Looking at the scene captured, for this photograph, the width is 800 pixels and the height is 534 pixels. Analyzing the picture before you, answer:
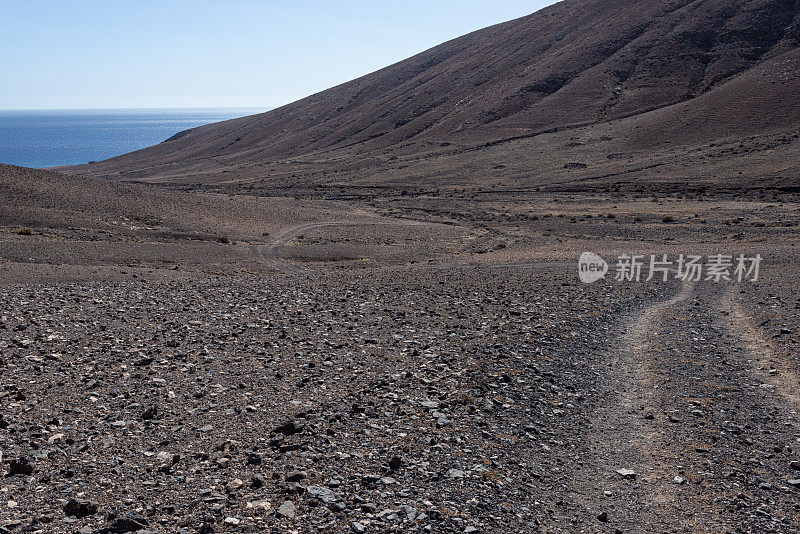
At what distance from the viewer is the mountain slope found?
302ft

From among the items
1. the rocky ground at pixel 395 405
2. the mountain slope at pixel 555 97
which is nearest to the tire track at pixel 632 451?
the rocky ground at pixel 395 405

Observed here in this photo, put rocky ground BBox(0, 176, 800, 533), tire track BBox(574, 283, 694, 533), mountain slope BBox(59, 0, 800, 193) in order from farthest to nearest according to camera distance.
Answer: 1. mountain slope BBox(59, 0, 800, 193)
2. tire track BBox(574, 283, 694, 533)
3. rocky ground BBox(0, 176, 800, 533)

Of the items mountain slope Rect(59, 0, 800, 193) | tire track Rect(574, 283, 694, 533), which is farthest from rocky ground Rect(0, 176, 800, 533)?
mountain slope Rect(59, 0, 800, 193)

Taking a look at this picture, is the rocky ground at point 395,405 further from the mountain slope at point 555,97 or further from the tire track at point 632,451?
the mountain slope at point 555,97

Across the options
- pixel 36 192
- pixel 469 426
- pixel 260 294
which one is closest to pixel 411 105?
pixel 36 192

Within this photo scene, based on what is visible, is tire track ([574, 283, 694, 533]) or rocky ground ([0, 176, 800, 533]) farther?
tire track ([574, 283, 694, 533])

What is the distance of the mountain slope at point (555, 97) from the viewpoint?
92.1m

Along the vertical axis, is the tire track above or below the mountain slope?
below

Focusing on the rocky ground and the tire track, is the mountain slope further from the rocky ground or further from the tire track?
the tire track

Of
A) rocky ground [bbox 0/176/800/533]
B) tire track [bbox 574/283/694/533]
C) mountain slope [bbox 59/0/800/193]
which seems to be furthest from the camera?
mountain slope [bbox 59/0/800/193]

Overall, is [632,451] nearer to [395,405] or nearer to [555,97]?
[395,405]

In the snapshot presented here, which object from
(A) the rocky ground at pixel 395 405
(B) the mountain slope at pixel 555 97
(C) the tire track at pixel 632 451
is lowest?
(C) the tire track at pixel 632 451

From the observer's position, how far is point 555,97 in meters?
115

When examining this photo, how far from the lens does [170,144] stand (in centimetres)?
17025
